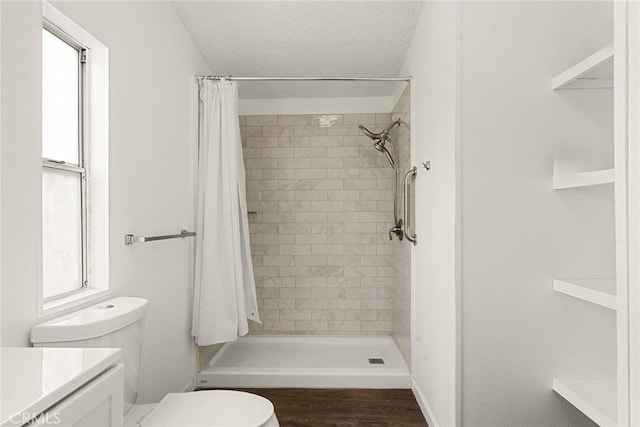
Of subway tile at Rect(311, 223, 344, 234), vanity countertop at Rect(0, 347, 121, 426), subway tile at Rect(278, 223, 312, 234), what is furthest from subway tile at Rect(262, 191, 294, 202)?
vanity countertop at Rect(0, 347, 121, 426)

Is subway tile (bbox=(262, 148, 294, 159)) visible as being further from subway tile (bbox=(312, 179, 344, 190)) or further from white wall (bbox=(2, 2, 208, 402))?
white wall (bbox=(2, 2, 208, 402))

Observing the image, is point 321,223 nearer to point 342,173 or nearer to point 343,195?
point 343,195

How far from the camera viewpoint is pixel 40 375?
0.82 metres

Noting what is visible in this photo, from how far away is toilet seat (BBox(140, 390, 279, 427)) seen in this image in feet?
5.03

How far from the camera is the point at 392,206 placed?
13.2 ft

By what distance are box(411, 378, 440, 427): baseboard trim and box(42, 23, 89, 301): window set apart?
1.77m

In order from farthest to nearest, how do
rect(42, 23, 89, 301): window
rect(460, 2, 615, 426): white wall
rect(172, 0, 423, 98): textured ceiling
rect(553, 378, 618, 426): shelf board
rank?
1. rect(172, 0, 423, 98): textured ceiling
2. rect(460, 2, 615, 426): white wall
3. rect(42, 23, 89, 301): window
4. rect(553, 378, 618, 426): shelf board

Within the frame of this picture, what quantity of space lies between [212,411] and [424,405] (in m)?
1.39

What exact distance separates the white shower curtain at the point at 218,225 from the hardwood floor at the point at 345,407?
1.74 ft

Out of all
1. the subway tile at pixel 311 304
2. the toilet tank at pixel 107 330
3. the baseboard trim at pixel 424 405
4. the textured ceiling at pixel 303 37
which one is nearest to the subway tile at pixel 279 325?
the subway tile at pixel 311 304

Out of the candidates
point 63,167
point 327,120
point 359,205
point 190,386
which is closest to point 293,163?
point 327,120

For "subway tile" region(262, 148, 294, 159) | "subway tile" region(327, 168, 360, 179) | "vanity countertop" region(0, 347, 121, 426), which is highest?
"subway tile" region(262, 148, 294, 159)

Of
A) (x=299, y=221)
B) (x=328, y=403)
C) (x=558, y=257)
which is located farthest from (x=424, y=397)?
(x=299, y=221)

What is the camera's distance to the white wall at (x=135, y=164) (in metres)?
1.23
